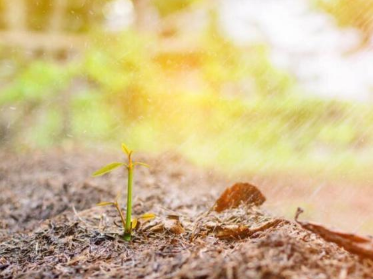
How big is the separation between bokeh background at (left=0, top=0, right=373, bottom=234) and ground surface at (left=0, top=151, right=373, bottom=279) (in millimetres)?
1539

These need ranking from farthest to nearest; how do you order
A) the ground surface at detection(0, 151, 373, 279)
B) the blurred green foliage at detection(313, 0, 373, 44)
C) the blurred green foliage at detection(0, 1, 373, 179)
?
→ the blurred green foliage at detection(0, 1, 373, 179), the blurred green foliage at detection(313, 0, 373, 44), the ground surface at detection(0, 151, 373, 279)

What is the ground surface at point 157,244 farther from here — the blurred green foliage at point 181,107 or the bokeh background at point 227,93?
the blurred green foliage at point 181,107

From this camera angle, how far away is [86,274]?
115 centimetres

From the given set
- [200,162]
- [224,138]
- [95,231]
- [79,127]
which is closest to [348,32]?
[224,138]

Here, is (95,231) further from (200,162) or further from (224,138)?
(224,138)

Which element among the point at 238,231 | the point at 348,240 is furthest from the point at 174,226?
the point at 348,240

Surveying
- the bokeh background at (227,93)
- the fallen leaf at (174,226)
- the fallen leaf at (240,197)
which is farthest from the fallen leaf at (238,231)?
the bokeh background at (227,93)

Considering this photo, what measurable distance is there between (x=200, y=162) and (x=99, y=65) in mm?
2202

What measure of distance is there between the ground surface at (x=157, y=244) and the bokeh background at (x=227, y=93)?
60.6 inches

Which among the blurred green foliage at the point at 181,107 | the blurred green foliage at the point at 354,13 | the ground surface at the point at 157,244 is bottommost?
the ground surface at the point at 157,244

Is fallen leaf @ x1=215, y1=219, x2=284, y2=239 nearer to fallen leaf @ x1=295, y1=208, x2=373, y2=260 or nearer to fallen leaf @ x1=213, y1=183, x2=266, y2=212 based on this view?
fallen leaf @ x1=295, y1=208, x2=373, y2=260

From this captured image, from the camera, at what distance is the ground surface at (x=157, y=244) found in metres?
0.98

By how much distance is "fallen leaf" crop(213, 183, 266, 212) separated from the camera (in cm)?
179

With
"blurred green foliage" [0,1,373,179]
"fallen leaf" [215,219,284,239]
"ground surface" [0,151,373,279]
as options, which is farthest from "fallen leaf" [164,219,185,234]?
"blurred green foliage" [0,1,373,179]
